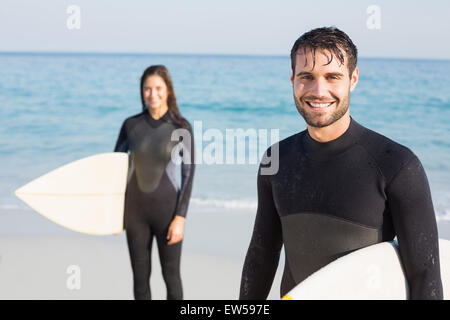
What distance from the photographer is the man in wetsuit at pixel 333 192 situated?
1.38m

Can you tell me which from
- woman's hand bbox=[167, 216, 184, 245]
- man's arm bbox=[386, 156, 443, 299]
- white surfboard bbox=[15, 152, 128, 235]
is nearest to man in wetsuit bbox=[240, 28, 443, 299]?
A: man's arm bbox=[386, 156, 443, 299]

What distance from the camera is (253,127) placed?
45.3 ft

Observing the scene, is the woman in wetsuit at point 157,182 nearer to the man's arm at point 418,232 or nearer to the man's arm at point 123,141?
the man's arm at point 123,141

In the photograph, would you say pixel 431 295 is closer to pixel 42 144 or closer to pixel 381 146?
pixel 381 146

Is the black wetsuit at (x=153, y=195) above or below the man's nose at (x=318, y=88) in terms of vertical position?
below

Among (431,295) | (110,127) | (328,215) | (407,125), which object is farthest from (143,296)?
(407,125)

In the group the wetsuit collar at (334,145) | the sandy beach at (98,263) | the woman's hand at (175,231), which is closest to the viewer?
the wetsuit collar at (334,145)

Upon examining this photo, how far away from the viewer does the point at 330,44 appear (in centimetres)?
153

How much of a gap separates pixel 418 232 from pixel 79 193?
304cm

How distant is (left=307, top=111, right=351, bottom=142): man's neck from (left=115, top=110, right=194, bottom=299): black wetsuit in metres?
1.84

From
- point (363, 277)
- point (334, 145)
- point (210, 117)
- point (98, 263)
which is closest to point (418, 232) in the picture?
point (363, 277)

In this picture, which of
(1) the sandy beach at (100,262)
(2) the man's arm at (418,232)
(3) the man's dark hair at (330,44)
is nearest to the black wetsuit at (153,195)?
(1) the sandy beach at (100,262)

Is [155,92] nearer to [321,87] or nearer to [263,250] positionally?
[263,250]

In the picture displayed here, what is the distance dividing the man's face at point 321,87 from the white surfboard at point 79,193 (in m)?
2.44
